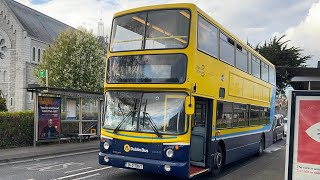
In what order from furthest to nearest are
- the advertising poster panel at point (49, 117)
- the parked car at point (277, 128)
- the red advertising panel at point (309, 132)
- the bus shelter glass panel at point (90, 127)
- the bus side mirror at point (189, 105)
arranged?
the parked car at point (277, 128)
the bus shelter glass panel at point (90, 127)
the advertising poster panel at point (49, 117)
the bus side mirror at point (189, 105)
the red advertising panel at point (309, 132)

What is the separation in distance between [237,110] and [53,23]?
203 ft

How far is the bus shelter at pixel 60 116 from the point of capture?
15570 mm

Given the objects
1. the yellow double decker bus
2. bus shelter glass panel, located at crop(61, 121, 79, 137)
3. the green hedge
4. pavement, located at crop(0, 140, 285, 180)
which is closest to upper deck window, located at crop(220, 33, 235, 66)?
the yellow double decker bus

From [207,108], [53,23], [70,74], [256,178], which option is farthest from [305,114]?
[53,23]

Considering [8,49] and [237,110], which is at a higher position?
[8,49]

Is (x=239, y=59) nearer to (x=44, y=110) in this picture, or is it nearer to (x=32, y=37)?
(x=44, y=110)

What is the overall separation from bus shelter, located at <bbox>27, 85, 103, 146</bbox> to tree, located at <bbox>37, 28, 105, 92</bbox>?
18620mm

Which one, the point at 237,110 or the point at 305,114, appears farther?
the point at 237,110

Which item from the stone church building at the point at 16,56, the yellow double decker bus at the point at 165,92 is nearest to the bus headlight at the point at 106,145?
→ the yellow double decker bus at the point at 165,92

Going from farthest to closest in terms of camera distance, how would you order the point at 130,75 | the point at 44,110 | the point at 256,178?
the point at 44,110 → the point at 256,178 → the point at 130,75

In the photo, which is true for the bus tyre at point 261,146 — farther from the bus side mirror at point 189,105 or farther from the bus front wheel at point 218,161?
the bus side mirror at point 189,105

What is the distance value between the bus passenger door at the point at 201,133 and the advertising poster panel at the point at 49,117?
8.51m

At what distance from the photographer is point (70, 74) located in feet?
123

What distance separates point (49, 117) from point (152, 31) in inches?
355
